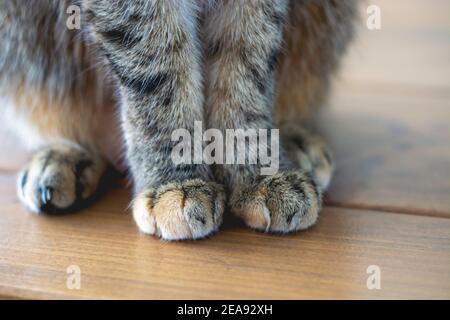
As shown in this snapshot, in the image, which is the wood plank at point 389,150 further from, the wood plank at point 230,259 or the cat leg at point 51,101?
the cat leg at point 51,101

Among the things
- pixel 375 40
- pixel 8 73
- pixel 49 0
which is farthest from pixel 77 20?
pixel 375 40

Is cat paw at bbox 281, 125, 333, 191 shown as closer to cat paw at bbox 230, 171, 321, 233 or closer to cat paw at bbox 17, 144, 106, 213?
cat paw at bbox 230, 171, 321, 233

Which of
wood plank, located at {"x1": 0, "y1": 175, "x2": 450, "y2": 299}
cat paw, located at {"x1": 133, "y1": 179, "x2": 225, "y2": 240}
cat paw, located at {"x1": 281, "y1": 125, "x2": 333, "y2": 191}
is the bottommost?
wood plank, located at {"x1": 0, "y1": 175, "x2": 450, "y2": 299}

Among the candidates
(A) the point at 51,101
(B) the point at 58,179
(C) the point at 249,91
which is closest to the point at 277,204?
(C) the point at 249,91

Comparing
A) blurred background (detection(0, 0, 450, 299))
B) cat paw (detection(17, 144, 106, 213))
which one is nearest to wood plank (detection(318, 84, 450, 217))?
blurred background (detection(0, 0, 450, 299))

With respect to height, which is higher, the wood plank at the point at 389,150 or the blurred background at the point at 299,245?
the wood plank at the point at 389,150

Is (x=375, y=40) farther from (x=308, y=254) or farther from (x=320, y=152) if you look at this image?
(x=308, y=254)

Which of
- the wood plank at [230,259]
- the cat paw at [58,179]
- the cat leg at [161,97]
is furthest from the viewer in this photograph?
the cat paw at [58,179]

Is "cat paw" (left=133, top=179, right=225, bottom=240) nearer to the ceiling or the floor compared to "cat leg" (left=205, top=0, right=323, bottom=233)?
nearer to the floor

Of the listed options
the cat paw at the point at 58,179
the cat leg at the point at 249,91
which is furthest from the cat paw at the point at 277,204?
the cat paw at the point at 58,179
